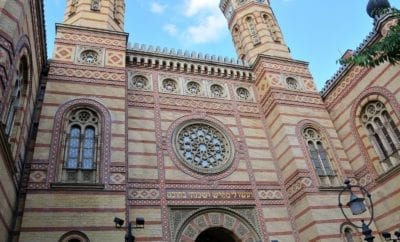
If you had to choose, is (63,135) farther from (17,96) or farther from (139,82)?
(139,82)

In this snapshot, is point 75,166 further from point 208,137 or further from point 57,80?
point 208,137

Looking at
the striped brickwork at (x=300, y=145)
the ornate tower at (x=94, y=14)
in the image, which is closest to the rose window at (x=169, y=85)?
the ornate tower at (x=94, y=14)

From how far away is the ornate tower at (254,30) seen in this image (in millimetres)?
14547

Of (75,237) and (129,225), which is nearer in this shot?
(129,225)

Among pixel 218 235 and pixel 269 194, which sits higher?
pixel 269 194

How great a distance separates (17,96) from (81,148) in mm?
2059

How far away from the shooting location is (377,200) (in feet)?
33.4

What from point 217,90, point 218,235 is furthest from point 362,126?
point 218,235

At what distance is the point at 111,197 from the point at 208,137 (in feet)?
13.9

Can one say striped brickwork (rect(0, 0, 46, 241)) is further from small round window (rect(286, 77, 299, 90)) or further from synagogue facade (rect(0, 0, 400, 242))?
small round window (rect(286, 77, 299, 90))

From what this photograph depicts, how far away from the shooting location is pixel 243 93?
13.3 meters

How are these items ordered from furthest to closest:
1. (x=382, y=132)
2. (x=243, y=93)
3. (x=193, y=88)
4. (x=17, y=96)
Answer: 1. (x=243, y=93)
2. (x=193, y=88)
3. (x=382, y=132)
4. (x=17, y=96)

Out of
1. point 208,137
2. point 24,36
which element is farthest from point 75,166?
point 208,137

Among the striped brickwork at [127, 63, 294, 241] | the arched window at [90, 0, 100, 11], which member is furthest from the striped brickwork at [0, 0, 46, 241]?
the arched window at [90, 0, 100, 11]
